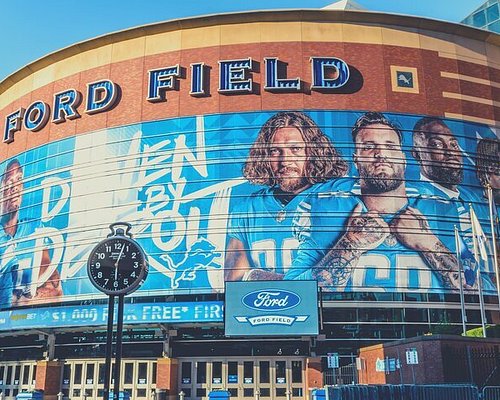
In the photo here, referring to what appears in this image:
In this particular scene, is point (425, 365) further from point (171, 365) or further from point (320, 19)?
point (320, 19)

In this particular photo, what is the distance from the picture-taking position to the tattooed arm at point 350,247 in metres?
40.1

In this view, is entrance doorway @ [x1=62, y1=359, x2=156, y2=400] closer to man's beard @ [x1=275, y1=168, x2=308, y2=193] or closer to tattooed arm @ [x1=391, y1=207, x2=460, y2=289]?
man's beard @ [x1=275, y1=168, x2=308, y2=193]

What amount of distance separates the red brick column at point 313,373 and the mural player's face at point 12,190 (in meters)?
27.6

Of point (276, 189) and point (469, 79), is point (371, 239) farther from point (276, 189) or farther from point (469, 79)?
point (469, 79)

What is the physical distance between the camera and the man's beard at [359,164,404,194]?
4203 centimetres

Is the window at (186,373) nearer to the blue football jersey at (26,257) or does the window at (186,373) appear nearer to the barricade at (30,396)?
the barricade at (30,396)

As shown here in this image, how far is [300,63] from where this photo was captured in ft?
148

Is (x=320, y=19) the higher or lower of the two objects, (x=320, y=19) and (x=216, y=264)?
the higher

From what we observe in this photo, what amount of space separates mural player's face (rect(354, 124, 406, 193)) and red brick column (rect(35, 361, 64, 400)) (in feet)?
81.6

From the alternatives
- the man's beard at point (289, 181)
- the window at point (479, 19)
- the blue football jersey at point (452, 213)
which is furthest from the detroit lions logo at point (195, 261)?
the window at point (479, 19)

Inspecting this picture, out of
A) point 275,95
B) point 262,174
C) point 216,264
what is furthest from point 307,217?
point 275,95

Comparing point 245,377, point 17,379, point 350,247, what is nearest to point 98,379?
point 17,379

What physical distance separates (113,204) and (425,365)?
91.2ft

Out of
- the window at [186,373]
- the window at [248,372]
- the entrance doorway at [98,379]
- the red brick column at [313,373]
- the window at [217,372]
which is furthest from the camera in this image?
the entrance doorway at [98,379]
